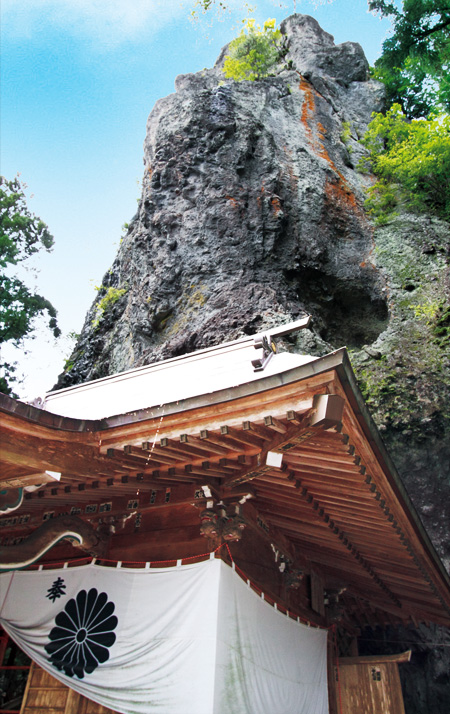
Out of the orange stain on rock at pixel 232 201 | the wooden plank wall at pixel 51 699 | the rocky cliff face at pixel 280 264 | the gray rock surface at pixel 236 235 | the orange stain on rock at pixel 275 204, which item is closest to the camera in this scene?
the wooden plank wall at pixel 51 699

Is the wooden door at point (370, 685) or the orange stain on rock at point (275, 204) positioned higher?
the orange stain on rock at point (275, 204)

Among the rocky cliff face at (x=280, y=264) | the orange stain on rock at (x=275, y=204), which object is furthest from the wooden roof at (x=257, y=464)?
the orange stain on rock at (x=275, y=204)

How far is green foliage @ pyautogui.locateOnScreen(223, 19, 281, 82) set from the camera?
66.0 feet

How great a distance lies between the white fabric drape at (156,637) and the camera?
401cm

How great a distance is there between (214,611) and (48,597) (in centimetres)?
203

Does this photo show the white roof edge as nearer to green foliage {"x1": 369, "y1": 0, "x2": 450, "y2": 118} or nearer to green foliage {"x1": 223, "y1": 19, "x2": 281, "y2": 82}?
green foliage {"x1": 369, "y1": 0, "x2": 450, "y2": 118}

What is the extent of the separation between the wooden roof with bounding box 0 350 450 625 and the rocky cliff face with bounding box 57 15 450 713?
490cm

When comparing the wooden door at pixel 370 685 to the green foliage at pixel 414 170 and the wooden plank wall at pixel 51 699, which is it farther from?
the green foliage at pixel 414 170

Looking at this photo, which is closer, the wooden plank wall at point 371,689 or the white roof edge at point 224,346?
the white roof edge at point 224,346

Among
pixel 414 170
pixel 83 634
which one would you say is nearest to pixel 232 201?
pixel 414 170

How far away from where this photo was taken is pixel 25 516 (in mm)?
5691

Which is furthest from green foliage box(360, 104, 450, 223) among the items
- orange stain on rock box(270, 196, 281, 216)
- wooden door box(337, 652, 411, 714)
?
wooden door box(337, 652, 411, 714)

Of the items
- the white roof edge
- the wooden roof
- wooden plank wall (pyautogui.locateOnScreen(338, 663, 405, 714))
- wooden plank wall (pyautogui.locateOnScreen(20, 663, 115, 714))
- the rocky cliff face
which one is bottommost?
wooden plank wall (pyautogui.locateOnScreen(20, 663, 115, 714))

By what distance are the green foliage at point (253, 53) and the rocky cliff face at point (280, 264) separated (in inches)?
60.9
